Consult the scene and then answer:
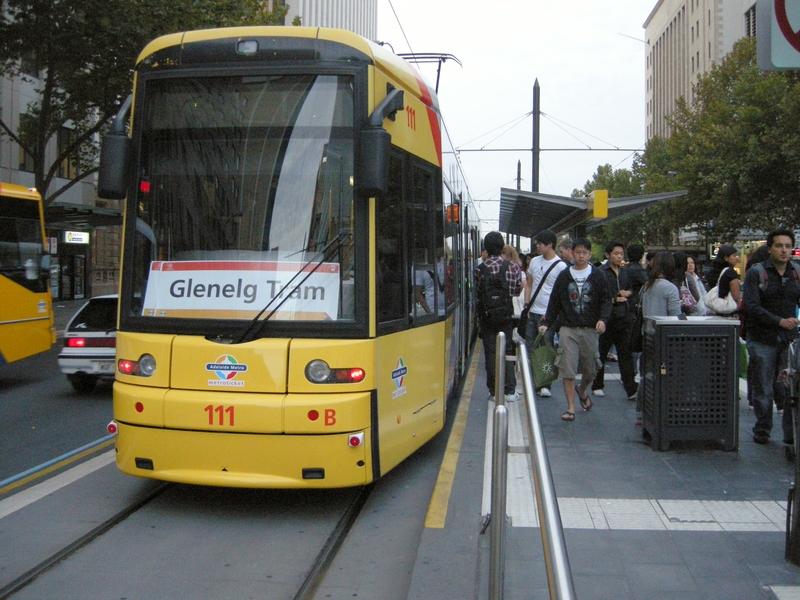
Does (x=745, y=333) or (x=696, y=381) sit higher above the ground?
(x=745, y=333)

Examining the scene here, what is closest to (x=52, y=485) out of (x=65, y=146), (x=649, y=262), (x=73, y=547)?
(x=73, y=547)

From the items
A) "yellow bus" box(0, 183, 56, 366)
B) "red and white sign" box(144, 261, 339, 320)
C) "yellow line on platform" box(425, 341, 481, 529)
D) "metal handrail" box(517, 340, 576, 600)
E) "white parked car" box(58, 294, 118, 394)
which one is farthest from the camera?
"yellow bus" box(0, 183, 56, 366)

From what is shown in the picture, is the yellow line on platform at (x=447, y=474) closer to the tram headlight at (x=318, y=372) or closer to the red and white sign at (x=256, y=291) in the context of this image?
the tram headlight at (x=318, y=372)

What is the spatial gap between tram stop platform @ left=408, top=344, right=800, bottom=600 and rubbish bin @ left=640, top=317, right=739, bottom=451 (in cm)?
22

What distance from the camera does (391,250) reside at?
234 inches

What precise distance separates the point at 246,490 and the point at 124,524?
1.07 m

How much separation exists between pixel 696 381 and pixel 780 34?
3.53m

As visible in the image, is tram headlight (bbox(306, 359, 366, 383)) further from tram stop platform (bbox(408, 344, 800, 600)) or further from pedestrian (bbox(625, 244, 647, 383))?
pedestrian (bbox(625, 244, 647, 383))

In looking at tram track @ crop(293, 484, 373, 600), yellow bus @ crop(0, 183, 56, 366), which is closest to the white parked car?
yellow bus @ crop(0, 183, 56, 366)

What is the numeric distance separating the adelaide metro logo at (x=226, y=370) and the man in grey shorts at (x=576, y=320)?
13.0 feet

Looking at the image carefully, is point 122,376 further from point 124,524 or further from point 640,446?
point 640,446

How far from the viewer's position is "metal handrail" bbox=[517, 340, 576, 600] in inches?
74.5

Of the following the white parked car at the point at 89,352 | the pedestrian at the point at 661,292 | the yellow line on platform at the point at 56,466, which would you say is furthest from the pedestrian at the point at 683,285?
the white parked car at the point at 89,352

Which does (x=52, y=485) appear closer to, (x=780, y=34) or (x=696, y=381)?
(x=696, y=381)
